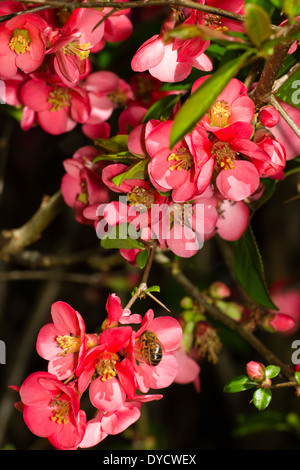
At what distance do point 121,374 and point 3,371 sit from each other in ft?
4.05

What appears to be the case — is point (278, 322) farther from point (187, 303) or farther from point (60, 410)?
point (60, 410)

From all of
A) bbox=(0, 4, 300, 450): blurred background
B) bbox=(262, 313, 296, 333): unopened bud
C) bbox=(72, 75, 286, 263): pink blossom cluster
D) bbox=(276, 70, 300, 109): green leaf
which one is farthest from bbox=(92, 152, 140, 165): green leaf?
bbox=(0, 4, 300, 450): blurred background

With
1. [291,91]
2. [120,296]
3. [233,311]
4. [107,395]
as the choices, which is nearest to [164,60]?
[291,91]

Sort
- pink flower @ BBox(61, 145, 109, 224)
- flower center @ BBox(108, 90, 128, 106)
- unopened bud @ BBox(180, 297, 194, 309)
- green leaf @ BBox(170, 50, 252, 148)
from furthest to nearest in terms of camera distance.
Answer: unopened bud @ BBox(180, 297, 194, 309)
flower center @ BBox(108, 90, 128, 106)
pink flower @ BBox(61, 145, 109, 224)
green leaf @ BBox(170, 50, 252, 148)

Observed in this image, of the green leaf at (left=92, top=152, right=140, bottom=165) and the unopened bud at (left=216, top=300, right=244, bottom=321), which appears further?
the unopened bud at (left=216, top=300, right=244, bottom=321)

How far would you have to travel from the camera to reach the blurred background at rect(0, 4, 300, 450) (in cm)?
154

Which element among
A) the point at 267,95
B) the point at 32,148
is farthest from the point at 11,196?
the point at 267,95

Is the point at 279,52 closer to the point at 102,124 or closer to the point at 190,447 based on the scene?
the point at 102,124

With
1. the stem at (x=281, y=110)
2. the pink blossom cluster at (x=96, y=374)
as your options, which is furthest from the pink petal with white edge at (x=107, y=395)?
the stem at (x=281, y=110)

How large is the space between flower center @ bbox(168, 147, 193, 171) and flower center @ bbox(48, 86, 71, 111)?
0.89ft

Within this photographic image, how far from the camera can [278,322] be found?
102cm

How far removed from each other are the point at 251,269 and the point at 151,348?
233 millimetres

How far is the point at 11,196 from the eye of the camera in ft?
6.58

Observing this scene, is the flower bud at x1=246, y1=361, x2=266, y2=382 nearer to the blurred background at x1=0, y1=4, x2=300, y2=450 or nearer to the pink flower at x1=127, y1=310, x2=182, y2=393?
the pink flower at x1=127, y1=310, x2=182, y2=393
